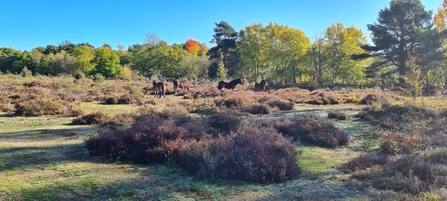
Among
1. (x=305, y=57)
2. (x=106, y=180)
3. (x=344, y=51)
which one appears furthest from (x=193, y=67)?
(x=106, y=180)

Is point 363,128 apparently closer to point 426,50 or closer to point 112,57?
point 426,50

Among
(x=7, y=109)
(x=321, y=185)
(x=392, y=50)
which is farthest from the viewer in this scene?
(x=392, y=50)

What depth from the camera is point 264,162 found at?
4910mm

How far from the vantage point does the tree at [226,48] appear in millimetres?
52719

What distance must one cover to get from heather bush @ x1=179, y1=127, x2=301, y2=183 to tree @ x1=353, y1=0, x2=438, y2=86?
29.5 m

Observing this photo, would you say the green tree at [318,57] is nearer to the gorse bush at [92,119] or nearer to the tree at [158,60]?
the tree at [158,60]

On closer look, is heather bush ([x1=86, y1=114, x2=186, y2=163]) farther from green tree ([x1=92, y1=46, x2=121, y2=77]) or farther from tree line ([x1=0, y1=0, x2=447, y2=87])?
green tree ([x1=92, y1=46, x2=121, y2=77])

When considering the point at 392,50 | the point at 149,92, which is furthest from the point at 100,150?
the point at 392,50

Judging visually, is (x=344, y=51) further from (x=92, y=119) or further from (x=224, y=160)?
(x=224, y=160)

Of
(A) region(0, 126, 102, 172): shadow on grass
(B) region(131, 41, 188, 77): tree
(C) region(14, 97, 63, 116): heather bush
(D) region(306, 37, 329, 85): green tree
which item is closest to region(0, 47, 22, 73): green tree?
(B) region(131, 41, 188, 77): tree

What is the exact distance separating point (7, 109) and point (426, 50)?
29.7 m

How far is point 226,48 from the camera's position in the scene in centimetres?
5419

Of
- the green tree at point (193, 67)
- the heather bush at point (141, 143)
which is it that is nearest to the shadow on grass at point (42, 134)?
the heather bush at point (141, 143)

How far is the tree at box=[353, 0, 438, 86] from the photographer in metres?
29.7
